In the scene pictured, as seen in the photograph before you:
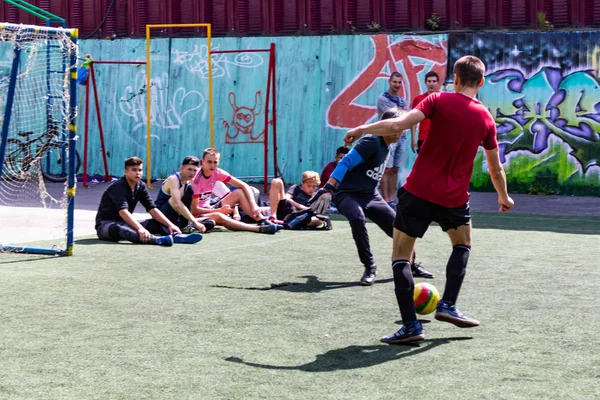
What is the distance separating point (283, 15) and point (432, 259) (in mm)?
11918

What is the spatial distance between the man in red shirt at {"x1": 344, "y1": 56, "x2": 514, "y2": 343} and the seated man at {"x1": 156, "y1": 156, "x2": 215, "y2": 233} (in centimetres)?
645

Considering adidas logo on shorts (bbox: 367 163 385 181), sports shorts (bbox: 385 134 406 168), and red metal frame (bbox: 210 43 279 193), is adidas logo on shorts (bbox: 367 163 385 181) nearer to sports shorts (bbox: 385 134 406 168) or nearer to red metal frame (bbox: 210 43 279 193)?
sports shorts (bbox: 385 134 406 168)

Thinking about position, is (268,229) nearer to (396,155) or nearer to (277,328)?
(396,155)

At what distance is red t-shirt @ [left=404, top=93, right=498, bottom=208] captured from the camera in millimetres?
6508

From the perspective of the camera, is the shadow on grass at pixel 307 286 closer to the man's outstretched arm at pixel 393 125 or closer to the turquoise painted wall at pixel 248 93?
the man's outstretched arm at pixel 393 125

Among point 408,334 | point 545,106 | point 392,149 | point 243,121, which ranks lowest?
point 408,334

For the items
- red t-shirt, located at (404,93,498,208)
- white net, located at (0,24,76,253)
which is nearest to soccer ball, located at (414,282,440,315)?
red t-shirt, located at (404,93,498,208)

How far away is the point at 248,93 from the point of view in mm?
21141

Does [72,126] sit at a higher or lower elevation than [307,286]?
higher

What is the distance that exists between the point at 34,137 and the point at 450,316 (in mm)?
12721

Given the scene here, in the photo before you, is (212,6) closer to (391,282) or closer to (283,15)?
(283,15)

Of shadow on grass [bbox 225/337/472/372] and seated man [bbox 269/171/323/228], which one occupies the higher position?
seated man [bbox 269/171/323/228]

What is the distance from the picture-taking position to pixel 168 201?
42.9ft

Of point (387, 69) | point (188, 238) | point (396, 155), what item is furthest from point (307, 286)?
point (387, 69)
